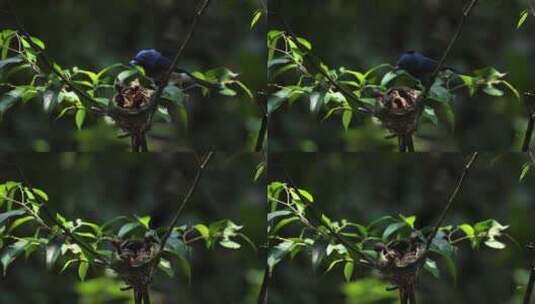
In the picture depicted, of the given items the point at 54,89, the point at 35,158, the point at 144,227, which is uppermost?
the point at 54,89

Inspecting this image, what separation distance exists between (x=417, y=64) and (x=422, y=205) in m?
0.39

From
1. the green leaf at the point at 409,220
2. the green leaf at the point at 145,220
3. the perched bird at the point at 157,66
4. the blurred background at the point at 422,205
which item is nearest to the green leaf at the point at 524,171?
the blurred background at the point at 422,205

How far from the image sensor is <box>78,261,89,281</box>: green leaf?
2475 mm

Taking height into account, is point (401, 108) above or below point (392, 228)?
above

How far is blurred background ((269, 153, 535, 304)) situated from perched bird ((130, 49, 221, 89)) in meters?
0.33

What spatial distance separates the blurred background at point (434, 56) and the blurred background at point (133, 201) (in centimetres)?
18

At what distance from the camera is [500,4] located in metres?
2.50

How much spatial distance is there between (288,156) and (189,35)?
17.1 inches

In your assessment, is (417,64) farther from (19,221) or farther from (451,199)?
(19,221)

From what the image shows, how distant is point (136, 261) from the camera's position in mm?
2463

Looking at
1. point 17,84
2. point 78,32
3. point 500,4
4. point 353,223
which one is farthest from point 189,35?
point 500,4

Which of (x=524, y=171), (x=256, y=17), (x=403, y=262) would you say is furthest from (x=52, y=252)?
(x=524, y=171)

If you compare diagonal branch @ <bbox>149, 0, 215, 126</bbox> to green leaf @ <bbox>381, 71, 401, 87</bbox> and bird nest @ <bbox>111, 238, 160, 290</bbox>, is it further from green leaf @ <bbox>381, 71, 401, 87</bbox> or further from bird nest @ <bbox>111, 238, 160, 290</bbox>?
green leaf @ <bbox>381, 71, 401, 87</bbox>

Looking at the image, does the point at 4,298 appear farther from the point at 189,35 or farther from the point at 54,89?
the point at 189,35
